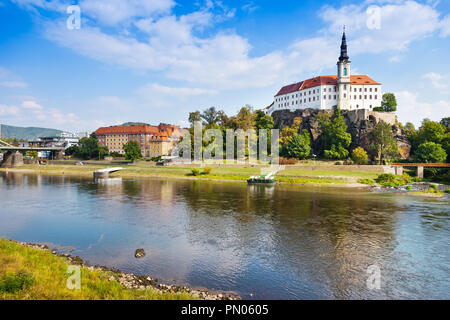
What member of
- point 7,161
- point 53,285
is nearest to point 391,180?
point 53,285

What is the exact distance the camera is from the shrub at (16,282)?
10.2 metres

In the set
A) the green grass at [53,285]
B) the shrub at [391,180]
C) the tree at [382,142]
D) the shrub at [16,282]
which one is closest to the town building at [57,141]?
the tree at [382,142]

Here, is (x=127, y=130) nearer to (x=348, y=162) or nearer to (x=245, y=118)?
(x=245, y=118)

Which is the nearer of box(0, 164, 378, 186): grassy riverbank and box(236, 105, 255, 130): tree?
box(0, 164, 378, 186): grassy riverbank

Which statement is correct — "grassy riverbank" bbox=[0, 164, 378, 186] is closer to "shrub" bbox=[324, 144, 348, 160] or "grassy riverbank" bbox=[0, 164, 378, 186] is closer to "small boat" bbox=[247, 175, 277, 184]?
"small boat" bbox=[247, 175, 277, 184]

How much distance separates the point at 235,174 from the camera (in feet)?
216

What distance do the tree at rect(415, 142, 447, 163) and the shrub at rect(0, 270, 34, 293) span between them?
71.8 metres

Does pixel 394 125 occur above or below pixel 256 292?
above

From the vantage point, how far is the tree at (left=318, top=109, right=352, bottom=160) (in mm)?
74562

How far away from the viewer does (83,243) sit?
769 inches

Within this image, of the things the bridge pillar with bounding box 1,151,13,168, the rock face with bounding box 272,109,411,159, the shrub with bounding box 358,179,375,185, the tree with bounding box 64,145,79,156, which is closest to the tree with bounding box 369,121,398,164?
the rock face with bounding box 272,109,411,159

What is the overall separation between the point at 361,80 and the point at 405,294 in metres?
89.2
